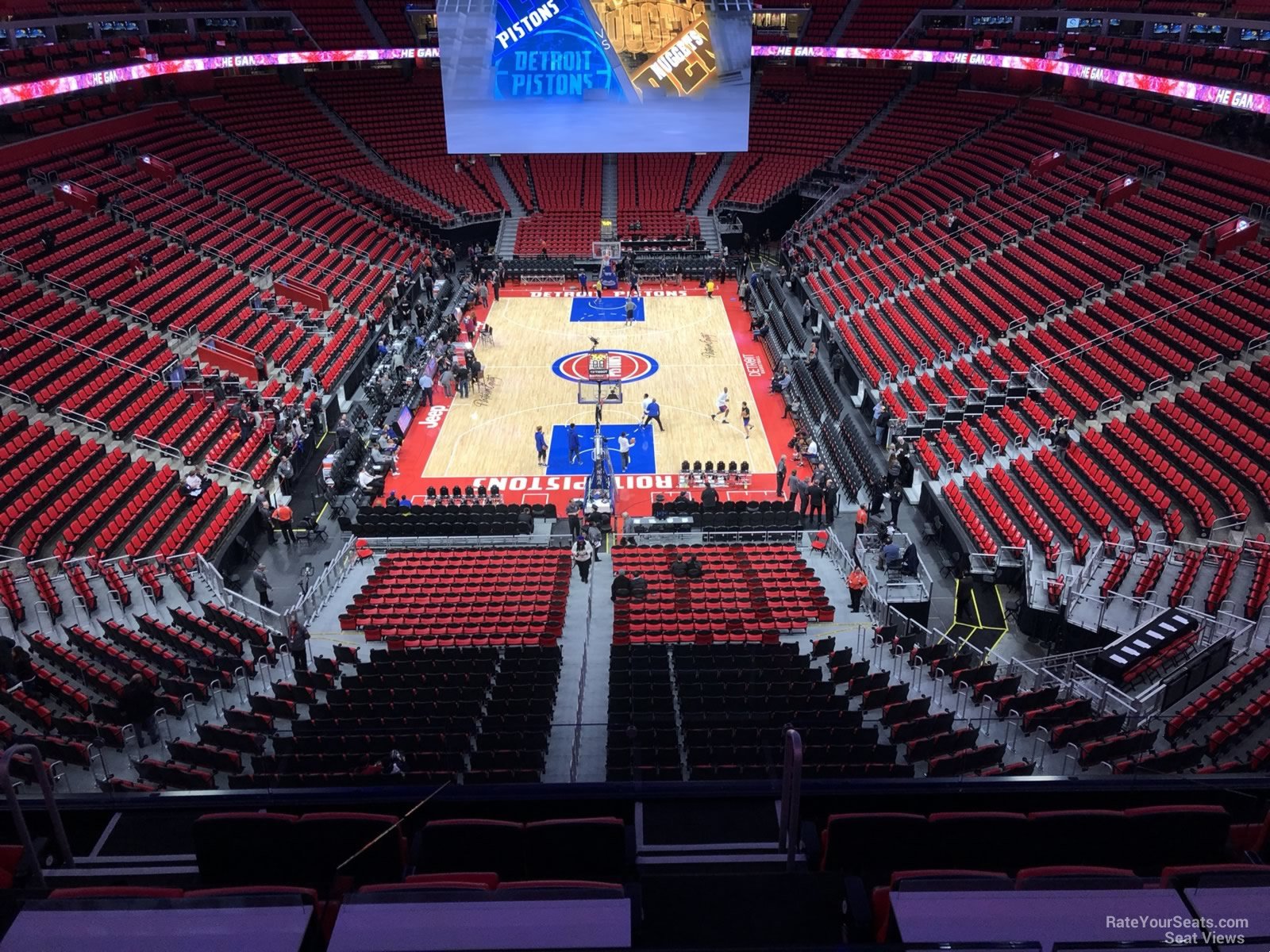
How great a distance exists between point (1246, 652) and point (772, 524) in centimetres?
921

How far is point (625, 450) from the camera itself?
24.5 metres

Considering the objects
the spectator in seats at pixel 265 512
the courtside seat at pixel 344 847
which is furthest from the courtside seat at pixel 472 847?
the spectator in seats at pixel 265 512

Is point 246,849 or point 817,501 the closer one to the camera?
point 246,849

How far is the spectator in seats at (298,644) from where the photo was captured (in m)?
13.4

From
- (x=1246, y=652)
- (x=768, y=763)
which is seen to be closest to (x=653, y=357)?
(x=1246, y=652)

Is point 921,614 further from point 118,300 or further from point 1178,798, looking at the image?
point 118,300

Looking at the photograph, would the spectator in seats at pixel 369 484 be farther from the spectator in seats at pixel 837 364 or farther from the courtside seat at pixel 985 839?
the courtside seat at pixel 985 839

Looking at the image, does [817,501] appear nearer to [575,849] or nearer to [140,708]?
[140,708]

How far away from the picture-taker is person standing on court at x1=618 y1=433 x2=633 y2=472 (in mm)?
23906

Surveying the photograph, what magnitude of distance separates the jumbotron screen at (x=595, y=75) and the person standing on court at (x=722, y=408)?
14856mm

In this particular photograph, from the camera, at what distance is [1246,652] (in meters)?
12.9

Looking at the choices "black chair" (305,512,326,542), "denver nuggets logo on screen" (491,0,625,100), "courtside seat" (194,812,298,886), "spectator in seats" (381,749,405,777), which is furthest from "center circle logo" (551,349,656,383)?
"courtside seat" (194,812,298,886)

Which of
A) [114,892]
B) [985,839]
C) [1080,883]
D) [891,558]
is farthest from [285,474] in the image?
[1080,883]

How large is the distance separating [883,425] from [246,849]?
20.0 metres
